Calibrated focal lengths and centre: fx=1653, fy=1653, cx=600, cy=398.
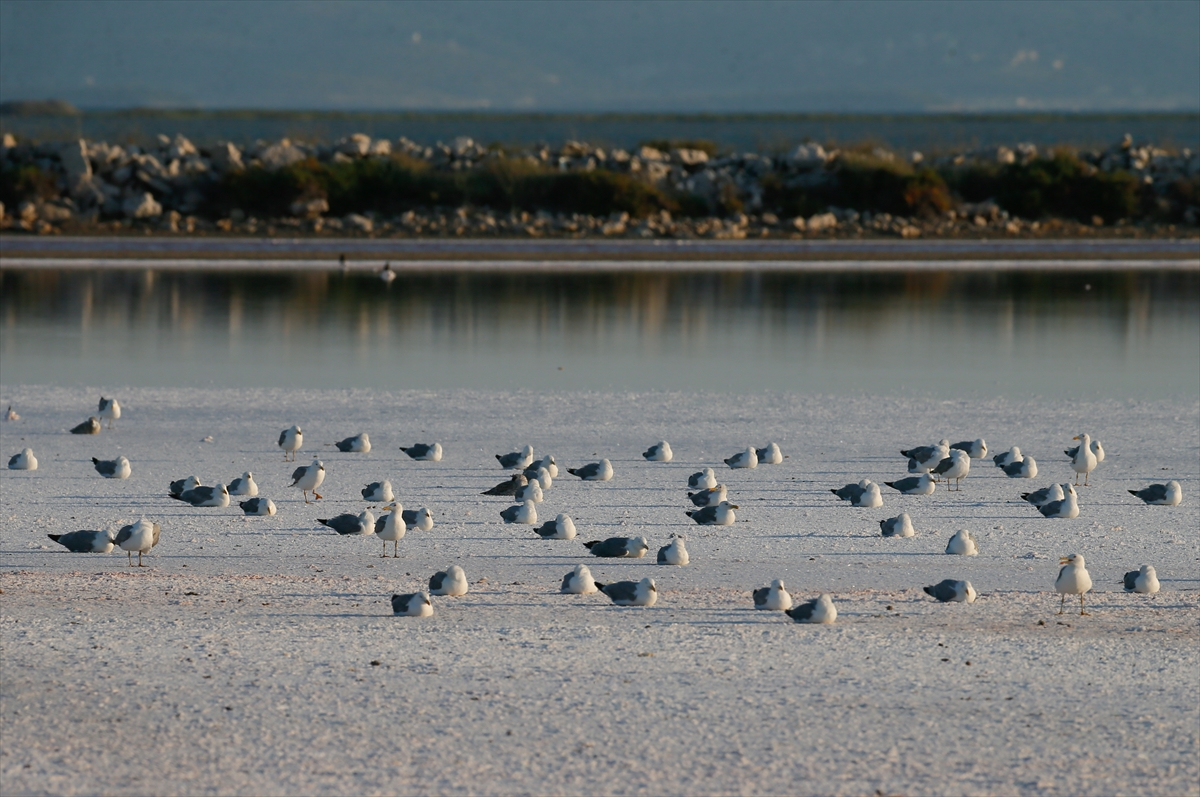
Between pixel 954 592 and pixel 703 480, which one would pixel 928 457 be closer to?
pixel 703 480

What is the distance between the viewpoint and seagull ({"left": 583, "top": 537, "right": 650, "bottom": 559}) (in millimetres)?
9656

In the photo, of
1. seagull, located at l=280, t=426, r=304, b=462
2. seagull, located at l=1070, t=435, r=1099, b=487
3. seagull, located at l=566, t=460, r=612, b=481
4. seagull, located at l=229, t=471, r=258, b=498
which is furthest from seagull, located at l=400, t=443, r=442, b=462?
seagull, located at l=1070, t=435, r=1099, b=487

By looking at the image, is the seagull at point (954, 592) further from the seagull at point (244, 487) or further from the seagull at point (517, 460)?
the seagull at point (244, 487)

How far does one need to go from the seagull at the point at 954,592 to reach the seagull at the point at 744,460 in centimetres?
392

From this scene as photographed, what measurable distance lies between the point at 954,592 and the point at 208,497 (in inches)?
199

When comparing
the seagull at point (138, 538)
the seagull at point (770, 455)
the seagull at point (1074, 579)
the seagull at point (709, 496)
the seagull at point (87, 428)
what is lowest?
the seagull at point (87, 428)

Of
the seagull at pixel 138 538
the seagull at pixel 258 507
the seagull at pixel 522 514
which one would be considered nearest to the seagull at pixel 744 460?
the seagull at pixel 522 514

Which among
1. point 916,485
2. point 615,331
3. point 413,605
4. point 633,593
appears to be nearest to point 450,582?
point 413,605

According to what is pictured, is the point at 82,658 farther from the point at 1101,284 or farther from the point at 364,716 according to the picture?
the point at 1101,284

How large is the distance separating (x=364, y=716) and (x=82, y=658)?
158cm

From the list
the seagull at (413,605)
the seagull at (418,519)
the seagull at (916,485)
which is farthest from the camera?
the seagull at (916,485)

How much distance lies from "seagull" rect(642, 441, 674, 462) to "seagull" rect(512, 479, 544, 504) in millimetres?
1942

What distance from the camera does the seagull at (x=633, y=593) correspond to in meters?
8.59

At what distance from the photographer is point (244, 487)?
11180mm
